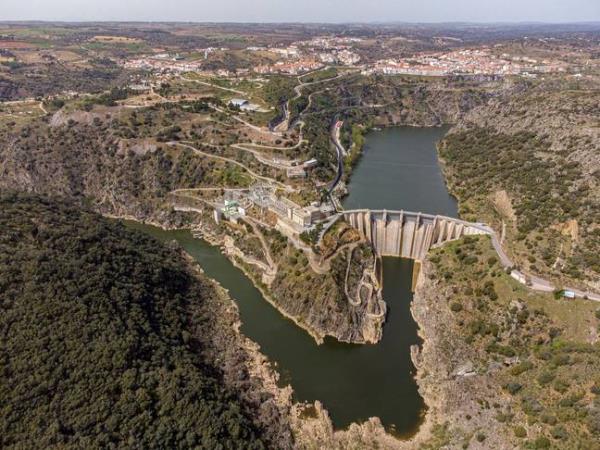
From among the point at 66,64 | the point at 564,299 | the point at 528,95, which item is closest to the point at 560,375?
the point at 564,299

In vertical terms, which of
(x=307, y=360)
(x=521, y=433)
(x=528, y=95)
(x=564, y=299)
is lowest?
(x=307, y=360)

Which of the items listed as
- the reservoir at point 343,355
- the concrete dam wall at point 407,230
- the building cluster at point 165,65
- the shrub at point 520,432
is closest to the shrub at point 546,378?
the shrub at point 520,432

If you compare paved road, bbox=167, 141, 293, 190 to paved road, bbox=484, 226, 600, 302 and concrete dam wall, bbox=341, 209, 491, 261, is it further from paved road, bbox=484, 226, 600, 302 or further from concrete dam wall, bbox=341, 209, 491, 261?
paved road, bbox=484, 226, 600, 302

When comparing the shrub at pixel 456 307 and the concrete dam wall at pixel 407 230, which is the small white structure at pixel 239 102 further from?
the shrub at pixel 456 307

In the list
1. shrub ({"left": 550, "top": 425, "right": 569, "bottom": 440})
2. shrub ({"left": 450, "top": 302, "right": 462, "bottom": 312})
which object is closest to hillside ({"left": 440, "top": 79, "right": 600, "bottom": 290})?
shrub ({"left": 450, "top": 302, "right": 462, "bottom": 312})

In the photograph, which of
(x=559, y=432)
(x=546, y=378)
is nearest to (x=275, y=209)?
(x=546, y=378)

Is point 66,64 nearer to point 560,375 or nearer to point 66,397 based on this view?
point 66,397
